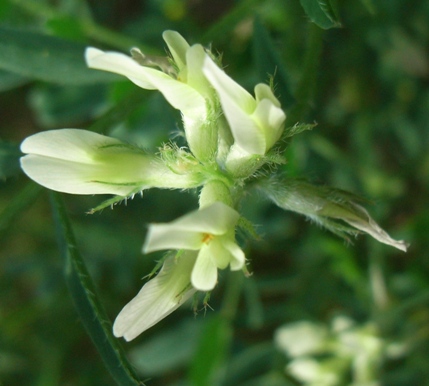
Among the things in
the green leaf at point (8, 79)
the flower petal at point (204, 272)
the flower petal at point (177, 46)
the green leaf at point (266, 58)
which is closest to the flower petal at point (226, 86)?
the flower petal at point (177, 46)

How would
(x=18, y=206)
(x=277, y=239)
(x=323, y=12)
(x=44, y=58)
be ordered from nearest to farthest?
(x=323, y=12) → (x=18, y=206) → (x=44, y=58) → (x=277, y=239)

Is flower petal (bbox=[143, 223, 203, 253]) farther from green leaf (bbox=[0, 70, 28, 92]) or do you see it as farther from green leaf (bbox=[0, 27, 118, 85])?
green leaf (bbox=[0, 70, 28, 92])

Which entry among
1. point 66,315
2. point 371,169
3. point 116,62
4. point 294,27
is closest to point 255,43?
point 116,62

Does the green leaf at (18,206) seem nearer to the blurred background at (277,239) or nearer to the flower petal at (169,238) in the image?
the flower petal at (169,238)

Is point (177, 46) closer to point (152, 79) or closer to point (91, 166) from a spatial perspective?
point (152, 79)

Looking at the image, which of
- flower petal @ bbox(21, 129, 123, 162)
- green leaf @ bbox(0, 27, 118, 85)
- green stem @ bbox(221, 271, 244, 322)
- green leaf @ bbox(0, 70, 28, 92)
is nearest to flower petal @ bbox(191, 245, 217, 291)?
→ flower petal @ bbox(21, 129, 123, 162)

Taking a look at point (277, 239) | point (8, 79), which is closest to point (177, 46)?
point (8, 79)

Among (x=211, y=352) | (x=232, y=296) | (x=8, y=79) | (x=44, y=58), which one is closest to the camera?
(x=44, y=58)
